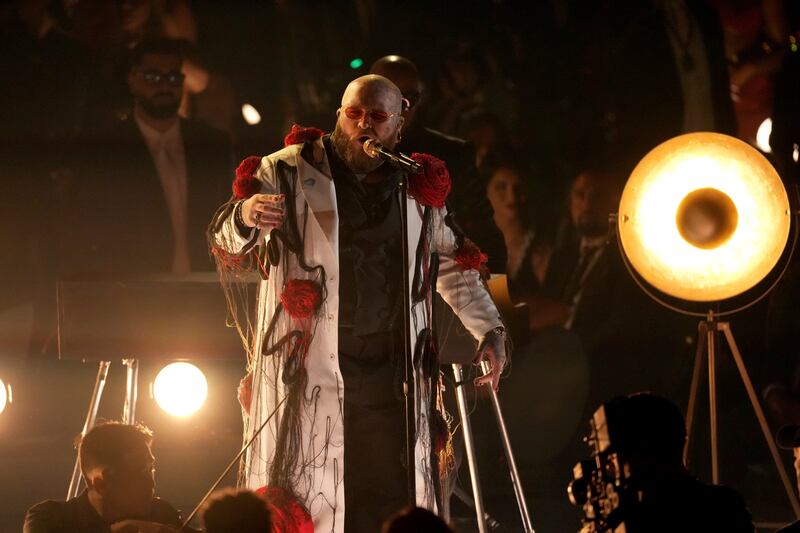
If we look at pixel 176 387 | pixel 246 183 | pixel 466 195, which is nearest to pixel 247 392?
pixel 246 183

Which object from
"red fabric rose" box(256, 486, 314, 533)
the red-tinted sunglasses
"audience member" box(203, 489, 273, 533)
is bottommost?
"red fabric rose" box(256, 486, 314, 533)

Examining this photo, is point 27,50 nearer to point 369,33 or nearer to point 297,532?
point 369,33

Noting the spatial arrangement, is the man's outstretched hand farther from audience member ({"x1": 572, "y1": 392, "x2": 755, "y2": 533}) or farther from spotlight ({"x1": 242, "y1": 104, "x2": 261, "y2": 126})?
spotlight ({"x1": 242, "y1": 104, "x2": 261, "y2": 126})

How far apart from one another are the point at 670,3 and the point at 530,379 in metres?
2.58

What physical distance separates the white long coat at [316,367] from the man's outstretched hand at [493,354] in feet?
0.81

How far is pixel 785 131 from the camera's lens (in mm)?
7055

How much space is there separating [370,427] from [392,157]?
3.06 feet

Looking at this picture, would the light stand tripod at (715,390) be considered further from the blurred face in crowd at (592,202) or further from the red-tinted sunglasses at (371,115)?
the blurred face in crowd at (592,202)

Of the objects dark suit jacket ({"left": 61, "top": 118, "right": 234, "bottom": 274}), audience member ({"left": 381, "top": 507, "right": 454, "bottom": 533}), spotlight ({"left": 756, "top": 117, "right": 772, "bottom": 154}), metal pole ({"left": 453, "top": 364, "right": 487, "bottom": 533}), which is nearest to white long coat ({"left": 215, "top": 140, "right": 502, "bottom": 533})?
metal pole ({"left": 453, "top": 364, "right": 487, "bottom": 533})

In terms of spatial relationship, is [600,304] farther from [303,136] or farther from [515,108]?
[303,136]

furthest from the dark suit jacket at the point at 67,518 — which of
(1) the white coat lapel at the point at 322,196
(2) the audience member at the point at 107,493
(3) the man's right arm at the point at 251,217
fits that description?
(1) the white coat lapel at the point at 322,196

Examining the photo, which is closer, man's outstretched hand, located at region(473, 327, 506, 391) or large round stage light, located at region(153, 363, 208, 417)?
man's outstretched hand, located at region(473, 327, 506, 391)

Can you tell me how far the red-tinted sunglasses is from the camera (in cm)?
361

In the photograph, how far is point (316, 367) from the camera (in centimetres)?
358
